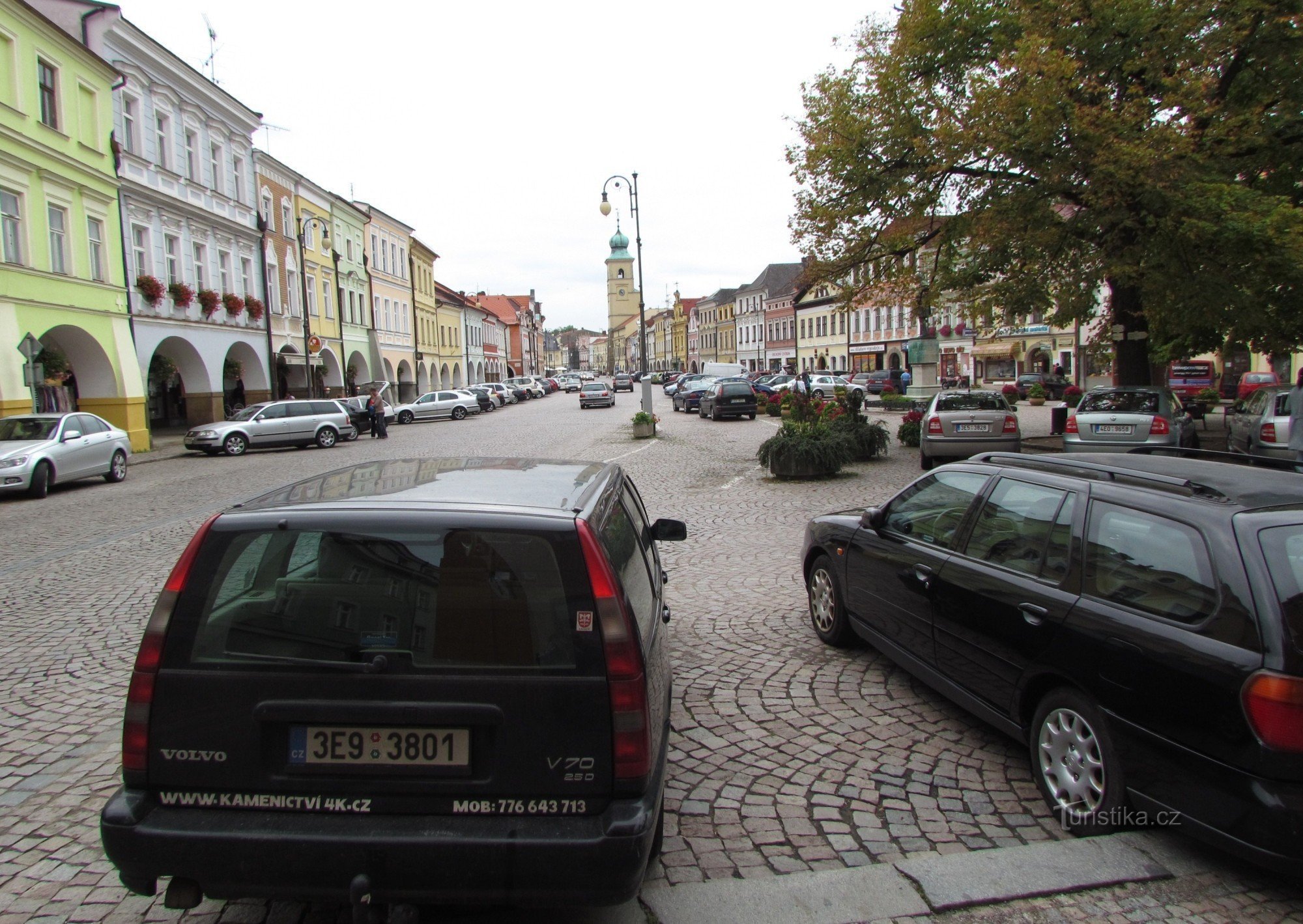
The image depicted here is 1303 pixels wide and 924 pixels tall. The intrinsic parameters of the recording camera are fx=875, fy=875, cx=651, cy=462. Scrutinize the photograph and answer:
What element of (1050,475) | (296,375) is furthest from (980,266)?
(296,375)

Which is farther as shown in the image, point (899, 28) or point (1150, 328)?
point (1150, 328)

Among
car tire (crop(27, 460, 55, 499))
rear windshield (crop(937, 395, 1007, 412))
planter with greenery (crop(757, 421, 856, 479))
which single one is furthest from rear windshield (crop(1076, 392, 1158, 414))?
car tire (crop(27, 460, 55, 499))

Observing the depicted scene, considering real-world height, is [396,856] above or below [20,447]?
below

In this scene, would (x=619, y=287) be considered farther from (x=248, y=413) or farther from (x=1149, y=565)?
(x=1149, y=565)

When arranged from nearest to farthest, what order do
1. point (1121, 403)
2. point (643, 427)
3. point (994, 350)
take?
1. point (1121, 403)
2. point (643, 427)
3. point (994, 350)

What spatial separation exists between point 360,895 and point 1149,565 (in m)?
2.98

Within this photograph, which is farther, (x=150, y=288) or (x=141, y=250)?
(x=141, y=250)

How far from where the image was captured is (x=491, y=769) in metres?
2.55

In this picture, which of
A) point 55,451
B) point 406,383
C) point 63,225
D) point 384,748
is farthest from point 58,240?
point 406,383

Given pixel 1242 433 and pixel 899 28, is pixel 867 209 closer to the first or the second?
pixel 899 28

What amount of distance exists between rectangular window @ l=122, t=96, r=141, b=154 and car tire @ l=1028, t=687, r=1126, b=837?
1166 inches

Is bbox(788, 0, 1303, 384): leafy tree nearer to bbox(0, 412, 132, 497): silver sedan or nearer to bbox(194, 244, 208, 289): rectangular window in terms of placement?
bbox(0, 412, 132, 497): silver sedan

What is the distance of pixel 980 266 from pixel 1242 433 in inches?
213

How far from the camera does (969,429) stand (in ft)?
52.8
